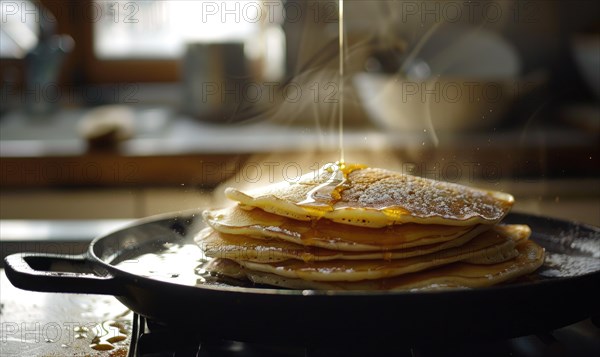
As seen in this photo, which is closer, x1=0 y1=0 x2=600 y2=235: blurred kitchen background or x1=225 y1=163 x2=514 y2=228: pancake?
x1=225 y1=163 x2=514 y2=228: pancake

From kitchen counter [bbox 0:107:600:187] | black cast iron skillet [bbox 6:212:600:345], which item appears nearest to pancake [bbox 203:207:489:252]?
black cast iron skillet [bbox 6:212:600:345]

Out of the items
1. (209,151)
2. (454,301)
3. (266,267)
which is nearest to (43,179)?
(209,151)

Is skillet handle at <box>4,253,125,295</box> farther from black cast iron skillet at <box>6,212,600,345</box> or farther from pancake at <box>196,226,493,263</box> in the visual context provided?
pancake at <box>196,226,493,263</box>

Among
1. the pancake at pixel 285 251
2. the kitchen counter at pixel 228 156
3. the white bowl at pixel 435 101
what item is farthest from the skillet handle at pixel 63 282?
the white bowl at pixel 435 101

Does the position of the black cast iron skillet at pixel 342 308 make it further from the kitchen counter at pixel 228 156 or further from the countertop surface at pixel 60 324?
the kitchen counter at pixel 228 156

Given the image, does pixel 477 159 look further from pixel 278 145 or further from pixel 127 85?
pixel 127 85

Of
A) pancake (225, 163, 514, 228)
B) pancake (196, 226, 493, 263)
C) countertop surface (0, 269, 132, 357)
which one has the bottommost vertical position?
countertop surface (0, 269, 132, 357)

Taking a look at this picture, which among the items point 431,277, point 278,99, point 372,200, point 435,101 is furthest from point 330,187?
point 278,99
